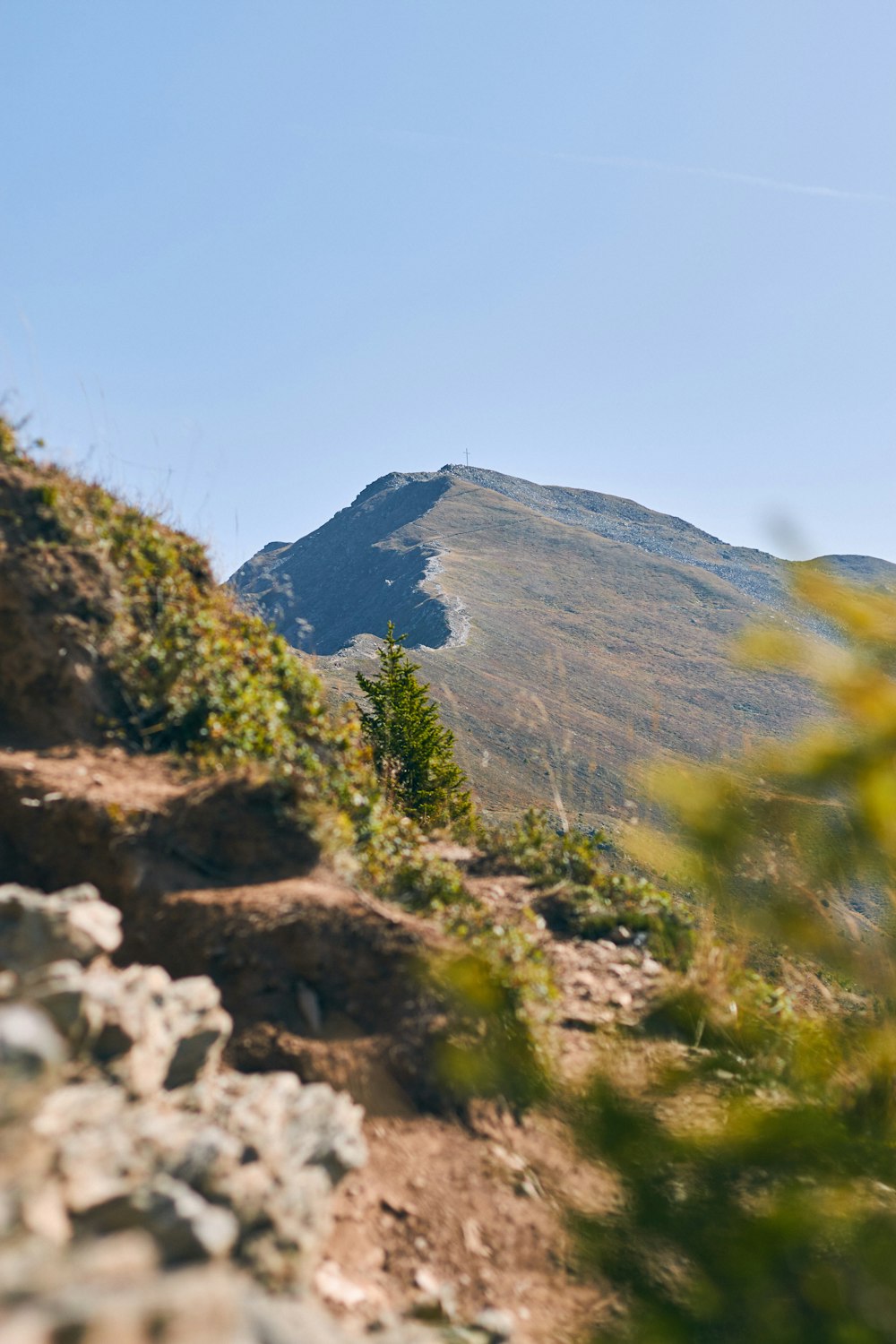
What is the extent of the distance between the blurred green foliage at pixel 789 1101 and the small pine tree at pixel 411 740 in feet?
18.9

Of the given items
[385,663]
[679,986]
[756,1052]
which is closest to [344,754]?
[679,986]

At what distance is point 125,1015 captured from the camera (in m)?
2.96

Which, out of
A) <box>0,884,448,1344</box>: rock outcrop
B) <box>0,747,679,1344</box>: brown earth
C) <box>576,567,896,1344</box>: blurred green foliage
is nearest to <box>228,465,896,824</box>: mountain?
<box>0,747,679,1344</box>: brown earth

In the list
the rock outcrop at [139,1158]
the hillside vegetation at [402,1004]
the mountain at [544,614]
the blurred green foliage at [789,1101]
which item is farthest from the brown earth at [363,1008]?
the mountain at [544,614]

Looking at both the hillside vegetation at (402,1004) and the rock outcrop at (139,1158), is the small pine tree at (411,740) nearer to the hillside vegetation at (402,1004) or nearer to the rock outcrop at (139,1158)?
the hillside vegetation at (402,1004)

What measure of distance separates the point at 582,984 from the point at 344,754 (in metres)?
2.35

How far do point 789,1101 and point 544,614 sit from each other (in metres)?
74.1

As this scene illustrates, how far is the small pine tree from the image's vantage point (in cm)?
1118

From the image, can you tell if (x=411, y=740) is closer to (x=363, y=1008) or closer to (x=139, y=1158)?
(x=363, y=1008)

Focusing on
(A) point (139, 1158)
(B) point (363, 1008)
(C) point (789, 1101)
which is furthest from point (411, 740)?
(A) point (139, 1158)

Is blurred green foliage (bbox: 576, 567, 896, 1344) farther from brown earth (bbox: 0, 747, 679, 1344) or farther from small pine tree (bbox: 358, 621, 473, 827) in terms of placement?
small pine tree (bbox: 358, 621, 473, 827)

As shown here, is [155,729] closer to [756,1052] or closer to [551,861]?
[551,861]

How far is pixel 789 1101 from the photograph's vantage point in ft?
12.8

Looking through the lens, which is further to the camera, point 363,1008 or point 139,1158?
point 363,1008
